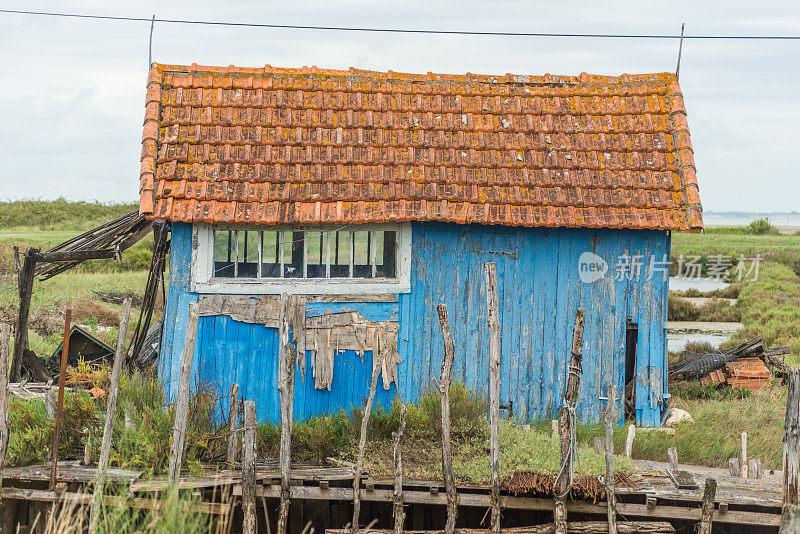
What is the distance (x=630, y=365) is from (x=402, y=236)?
358cm

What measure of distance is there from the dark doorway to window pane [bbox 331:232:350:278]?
385cm

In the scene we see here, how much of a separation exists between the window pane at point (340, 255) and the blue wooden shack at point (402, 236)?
19mm

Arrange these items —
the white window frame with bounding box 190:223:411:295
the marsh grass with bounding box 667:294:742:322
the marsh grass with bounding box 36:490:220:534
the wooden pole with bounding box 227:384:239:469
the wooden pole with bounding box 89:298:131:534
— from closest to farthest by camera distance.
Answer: the marsh grass with bounding box 36:490:220:534 < the wooden pole with bounding box 89:298:131:534 < the wooden pole with bounding box 227:384:239:469 < the white window frame with bounding box 190:223:411:295 < the marsh grass with bounding box 667:294:742:322

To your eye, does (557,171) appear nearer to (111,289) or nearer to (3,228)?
(111,289)

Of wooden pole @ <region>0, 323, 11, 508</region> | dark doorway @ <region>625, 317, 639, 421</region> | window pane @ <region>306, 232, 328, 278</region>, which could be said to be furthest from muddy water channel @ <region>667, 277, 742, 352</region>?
wooden pole @ <region>0, 323, 11, 508</region>

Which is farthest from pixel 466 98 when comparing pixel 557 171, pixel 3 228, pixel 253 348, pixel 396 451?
pixel 3 228

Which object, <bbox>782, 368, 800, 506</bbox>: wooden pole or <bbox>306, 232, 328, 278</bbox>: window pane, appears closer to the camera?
<bbox>782, 368, 800, 506</bbox>: wooden pole

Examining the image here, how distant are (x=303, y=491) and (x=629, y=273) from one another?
521 cm

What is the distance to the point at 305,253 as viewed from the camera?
1011 cm

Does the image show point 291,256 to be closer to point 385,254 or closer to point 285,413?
point 385,254

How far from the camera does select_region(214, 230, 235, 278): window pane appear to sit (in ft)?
32.7

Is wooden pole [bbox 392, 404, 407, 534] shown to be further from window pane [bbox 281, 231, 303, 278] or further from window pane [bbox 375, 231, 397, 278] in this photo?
window pane [bbox 281, 231, 303, 278]

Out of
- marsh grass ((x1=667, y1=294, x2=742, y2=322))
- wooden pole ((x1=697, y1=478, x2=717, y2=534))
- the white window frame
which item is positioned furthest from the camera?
marsh grass ((x1=667, y1=294, x2=742, y2=322))

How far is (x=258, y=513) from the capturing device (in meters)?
8.45
